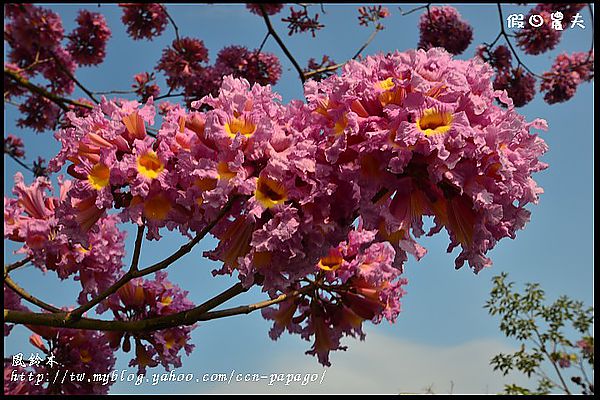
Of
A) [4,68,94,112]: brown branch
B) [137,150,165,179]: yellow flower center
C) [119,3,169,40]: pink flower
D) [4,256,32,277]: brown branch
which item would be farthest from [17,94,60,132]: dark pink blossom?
[137,150,165,179]: yellow flower center

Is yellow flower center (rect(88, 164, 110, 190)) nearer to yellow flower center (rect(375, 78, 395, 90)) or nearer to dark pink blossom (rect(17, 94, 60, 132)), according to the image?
yellow flower center (rect(375, 78, 395, 90))

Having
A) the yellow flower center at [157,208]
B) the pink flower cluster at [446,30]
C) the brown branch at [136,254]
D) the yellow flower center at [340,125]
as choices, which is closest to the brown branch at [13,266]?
the brown branch at [136,254]

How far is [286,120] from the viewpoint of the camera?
1311mm

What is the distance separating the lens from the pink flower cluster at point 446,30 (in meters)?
5.48

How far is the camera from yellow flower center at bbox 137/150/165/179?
1329 mm

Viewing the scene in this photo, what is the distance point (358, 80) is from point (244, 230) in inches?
17.1

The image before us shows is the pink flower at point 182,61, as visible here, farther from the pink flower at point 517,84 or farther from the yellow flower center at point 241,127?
the yellow flower center at point 241,127

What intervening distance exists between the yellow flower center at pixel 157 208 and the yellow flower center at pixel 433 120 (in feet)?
2.02

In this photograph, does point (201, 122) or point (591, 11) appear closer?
point (201, 122)

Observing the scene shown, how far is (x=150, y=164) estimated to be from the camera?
134cm

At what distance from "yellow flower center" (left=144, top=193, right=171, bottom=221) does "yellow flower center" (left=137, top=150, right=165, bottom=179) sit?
0.20 feet

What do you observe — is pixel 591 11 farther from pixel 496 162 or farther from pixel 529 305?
pixel 529 305

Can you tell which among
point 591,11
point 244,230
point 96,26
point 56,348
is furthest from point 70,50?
point 244,230

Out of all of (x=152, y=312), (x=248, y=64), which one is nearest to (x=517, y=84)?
(x=248, y=64)
